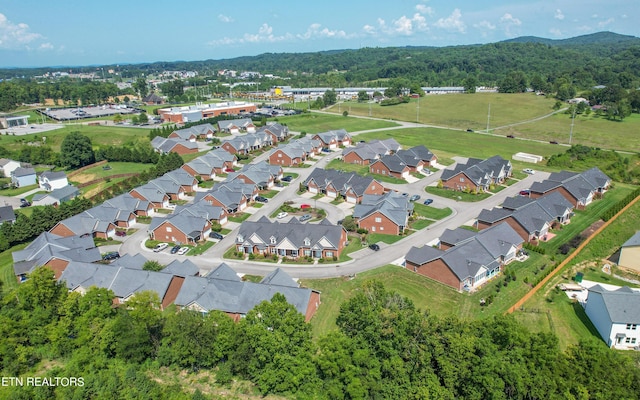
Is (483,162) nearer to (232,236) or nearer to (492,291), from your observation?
(492,291)

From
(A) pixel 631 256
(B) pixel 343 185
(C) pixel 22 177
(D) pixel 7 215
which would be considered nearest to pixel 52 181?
(C) pixel 22 177

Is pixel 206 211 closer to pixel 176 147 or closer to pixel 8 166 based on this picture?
pixel 176 147

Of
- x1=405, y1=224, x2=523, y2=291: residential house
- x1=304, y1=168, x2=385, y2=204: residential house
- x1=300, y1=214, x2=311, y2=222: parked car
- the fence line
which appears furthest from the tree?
the fence line

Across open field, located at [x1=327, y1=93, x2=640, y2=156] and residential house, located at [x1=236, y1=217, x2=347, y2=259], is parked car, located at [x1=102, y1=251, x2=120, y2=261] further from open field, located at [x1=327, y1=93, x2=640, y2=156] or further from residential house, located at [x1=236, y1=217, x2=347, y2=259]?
open field, located at [x1=327, y1=93, x2=640, y2=156]

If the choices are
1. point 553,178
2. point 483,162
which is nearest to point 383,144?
point 483,162

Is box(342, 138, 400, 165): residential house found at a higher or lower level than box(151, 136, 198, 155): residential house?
lower
